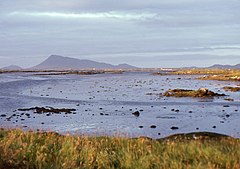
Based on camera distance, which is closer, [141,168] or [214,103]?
[141,168]

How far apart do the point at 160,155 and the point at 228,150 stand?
6.04 ft

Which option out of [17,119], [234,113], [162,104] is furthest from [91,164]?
[162,104]

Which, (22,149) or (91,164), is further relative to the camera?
(22,149)

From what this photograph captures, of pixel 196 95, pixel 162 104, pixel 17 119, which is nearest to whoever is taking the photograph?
pixel 17 119

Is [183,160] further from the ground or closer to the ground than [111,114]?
further from the ground

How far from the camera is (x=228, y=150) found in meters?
8.88

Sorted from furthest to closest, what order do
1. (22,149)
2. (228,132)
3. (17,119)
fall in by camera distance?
(17,119), (228,132), (22,149)

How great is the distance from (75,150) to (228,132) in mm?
15005

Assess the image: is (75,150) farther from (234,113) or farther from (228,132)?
(234,113)

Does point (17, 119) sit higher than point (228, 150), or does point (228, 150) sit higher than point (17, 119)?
point (228, 150)

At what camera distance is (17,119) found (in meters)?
27.6

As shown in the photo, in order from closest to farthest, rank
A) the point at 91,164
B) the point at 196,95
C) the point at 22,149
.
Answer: the point at 91,164
the point at 22,149
the point at 196,95

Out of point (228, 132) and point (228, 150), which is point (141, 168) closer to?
point (228, 150)

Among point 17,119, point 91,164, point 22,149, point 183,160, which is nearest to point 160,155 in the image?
point 183,160
